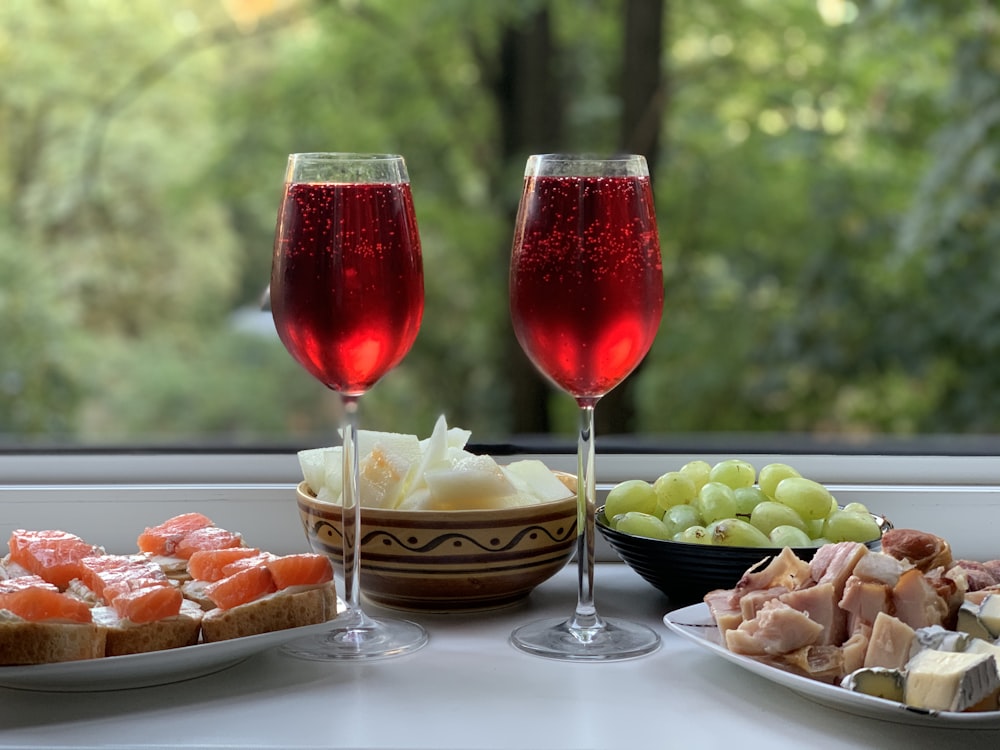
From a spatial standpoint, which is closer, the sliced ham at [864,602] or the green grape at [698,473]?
the sliced ham at [864,602]

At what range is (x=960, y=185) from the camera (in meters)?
3.97

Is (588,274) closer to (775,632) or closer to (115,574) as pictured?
(775,632)

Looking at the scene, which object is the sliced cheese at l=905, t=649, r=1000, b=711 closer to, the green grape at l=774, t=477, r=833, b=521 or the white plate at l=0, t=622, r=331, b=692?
the green grape at l=774, t=477, r=833, b=521

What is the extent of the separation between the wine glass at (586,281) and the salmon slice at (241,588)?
206mm

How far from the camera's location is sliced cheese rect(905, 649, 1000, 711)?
702 mm

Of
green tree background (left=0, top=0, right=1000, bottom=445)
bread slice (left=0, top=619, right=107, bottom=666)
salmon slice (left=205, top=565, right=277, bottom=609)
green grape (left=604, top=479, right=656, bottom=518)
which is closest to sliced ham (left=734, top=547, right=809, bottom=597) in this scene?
green grape (left=604, top=479, right=656, bottom=518)

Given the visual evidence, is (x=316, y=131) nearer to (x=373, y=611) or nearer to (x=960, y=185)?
(x=960, y=185)

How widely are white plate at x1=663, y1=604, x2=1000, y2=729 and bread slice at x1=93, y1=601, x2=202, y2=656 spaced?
1.13 ft

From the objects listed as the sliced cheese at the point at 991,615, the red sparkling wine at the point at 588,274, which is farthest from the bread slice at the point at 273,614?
the sliced cheese at the point at 991,615

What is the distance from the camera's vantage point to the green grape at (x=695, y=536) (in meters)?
0.99

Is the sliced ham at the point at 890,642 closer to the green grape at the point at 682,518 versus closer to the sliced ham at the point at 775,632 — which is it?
the sliced ham at the point at 775,632

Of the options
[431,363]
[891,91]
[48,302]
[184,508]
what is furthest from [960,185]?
[48,302]

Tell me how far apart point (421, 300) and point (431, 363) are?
4.44 meters

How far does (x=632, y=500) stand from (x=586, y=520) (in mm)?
134
